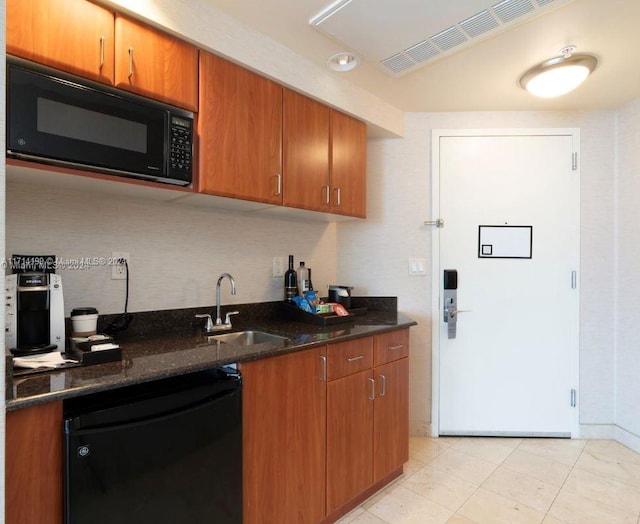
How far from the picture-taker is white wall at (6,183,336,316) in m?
1.53

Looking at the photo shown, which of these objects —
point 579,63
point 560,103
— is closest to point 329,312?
point 579,63

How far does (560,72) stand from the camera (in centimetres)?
197

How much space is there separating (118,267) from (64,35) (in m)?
0.93

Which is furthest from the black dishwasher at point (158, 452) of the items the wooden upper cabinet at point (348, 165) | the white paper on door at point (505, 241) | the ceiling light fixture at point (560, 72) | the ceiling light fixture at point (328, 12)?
the ceiling light fixture at point (560, 72)

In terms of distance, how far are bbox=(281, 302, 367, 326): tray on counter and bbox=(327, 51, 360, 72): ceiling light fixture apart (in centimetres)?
137

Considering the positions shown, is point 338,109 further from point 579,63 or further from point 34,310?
point 34,310

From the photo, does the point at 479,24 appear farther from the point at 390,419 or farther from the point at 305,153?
the point at 390,419

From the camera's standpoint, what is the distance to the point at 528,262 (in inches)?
103

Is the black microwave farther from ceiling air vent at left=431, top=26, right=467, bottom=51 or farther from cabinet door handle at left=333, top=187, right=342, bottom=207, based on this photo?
ceiling air vent at left=431, top=26, right=467, bottom=51

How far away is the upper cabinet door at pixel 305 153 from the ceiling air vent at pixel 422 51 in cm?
54

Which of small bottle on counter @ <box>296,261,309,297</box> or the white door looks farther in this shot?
the white door

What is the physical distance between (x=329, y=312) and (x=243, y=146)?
1.04m

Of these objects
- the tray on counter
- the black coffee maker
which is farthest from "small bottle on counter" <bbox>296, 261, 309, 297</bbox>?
the black coffee maker

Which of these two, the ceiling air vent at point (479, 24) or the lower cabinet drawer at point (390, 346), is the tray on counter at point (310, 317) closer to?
the lower cabinet drawer at point (390, 346)
